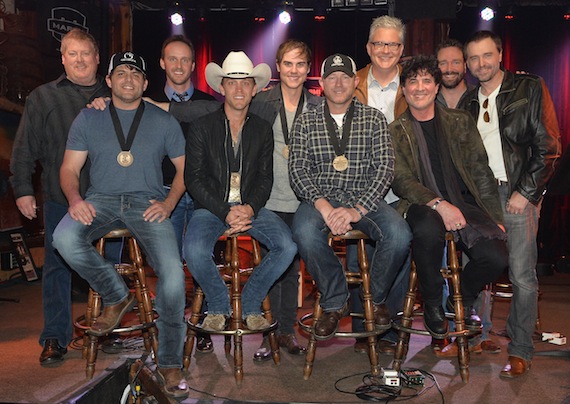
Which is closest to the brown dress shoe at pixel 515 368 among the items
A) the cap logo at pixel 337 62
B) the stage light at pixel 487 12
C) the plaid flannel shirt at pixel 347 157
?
the plaid flannel shirt at pixel 347 157

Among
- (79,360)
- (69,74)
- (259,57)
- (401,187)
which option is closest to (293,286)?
(401,187)

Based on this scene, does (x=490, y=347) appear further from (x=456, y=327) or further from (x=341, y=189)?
(x=341, y=189)

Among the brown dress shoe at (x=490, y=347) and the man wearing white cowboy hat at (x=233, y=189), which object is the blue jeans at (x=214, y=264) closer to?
the man wearing white cowboy hat at (x=233, y=189)

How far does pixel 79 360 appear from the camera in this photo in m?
4.02

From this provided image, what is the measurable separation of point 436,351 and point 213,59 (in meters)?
7.57

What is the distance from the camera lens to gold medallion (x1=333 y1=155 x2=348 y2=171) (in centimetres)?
381

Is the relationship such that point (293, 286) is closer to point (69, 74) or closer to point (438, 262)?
point (438, 262)

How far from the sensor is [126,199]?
3707 mm

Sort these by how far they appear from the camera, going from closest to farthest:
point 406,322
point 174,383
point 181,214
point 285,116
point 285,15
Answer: point 174,383
point 406,322
point 285,116
point 181,214
point 285,15

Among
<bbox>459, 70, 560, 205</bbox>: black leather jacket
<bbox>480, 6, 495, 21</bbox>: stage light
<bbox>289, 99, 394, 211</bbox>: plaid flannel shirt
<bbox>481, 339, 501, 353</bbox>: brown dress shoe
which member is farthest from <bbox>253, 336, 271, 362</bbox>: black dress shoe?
<bbox>480, 6, 495, 21</bbox>: stage light

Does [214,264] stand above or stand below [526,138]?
below

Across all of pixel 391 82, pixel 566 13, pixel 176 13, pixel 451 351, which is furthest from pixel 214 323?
pixel 566 13

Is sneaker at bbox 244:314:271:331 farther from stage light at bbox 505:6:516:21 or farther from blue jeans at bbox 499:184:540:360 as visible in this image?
stage light at bbox 505:6:516:21

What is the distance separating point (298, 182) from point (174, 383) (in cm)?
127
